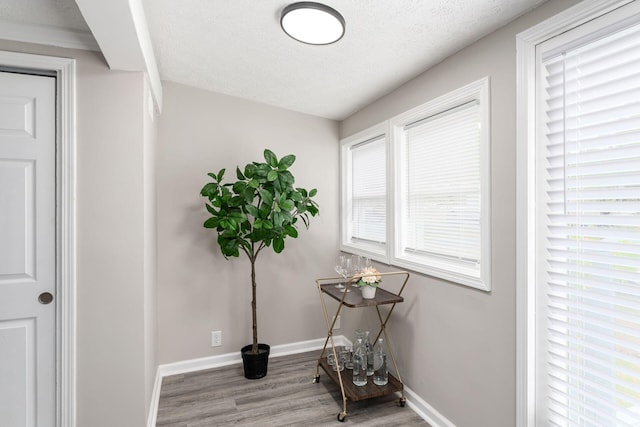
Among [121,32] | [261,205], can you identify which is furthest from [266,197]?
[121,32]

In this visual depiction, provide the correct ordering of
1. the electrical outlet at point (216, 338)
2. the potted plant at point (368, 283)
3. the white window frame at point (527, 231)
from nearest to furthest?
the white window frame at point (527, 231) → the potted plant at point (368, 283) → the electrical outlet at point (216, 338)

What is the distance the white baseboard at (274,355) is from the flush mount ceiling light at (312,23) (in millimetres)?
2416

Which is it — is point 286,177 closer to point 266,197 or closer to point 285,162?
point 285,162

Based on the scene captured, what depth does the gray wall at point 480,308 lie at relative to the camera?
5.66 feet

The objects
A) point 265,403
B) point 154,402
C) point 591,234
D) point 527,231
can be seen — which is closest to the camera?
point 591,234

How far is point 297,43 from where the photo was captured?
217cm

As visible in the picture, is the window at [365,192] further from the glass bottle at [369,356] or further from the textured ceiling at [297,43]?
the glass bottle at [369,356]

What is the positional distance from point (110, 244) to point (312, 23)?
1682mm

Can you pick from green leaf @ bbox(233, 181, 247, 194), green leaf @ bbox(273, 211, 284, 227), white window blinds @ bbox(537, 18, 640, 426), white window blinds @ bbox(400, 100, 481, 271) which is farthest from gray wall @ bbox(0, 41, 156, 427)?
white window blinds @ bbox(537, 18, 640, 426)

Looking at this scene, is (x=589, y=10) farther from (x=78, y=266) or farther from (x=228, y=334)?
(x=228, y=334)

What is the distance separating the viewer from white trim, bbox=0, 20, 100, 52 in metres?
1.83

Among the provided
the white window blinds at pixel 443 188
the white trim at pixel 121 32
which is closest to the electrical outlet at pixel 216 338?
the white window blinds at pixel 443 188

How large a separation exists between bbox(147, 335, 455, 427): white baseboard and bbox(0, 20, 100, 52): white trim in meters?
2.26

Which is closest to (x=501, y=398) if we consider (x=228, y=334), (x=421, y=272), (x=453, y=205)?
(x=421, y=272)
